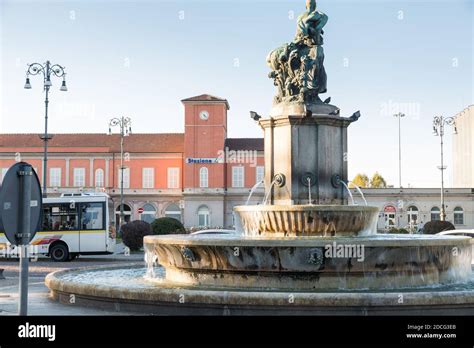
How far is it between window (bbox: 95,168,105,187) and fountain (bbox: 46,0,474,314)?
53.9 m

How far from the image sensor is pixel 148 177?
218 feet

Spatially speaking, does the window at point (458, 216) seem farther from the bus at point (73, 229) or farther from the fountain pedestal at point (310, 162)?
the fountain pedestal at point (310, 162)

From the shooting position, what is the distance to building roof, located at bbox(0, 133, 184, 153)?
219 feet

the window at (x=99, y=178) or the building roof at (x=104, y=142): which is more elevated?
the building roof at (x=104, y=142)

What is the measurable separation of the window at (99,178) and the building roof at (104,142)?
2.40 meters

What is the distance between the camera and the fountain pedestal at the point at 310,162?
40.7ft

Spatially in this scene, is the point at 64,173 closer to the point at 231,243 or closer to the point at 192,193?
the point at 192,193

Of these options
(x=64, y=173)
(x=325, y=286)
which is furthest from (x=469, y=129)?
(x=325, y=286)

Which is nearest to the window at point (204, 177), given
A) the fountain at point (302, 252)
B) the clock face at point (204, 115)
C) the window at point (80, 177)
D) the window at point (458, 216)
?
the clock face at point (204, 115)

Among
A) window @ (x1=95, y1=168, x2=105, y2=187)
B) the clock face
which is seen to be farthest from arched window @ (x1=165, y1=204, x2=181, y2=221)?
the clock face

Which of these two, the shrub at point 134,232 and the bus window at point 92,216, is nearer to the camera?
the bus window at point 92,216

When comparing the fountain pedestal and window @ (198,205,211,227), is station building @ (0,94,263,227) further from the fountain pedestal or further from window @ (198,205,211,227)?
the fountain pedestal

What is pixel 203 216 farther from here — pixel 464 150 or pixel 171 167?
pixel 464 150
